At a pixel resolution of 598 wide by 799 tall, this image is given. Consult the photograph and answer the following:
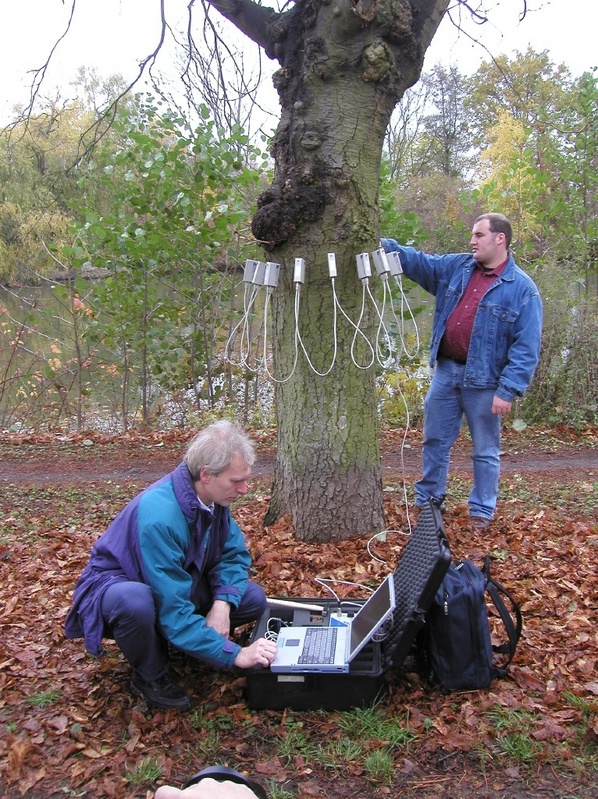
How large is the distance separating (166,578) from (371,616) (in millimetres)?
848

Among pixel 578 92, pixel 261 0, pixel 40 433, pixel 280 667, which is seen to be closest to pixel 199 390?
pixel 40 433

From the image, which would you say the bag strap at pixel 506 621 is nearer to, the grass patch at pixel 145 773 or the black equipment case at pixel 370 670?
the black equipment case at pixel 370 670

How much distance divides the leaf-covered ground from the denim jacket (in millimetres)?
1061

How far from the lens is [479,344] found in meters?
4.42

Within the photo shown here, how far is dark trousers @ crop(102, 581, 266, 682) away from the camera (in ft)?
8.59

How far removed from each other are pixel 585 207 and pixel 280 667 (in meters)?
9.23

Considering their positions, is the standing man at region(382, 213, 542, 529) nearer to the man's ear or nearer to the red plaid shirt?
the red plaid shirt

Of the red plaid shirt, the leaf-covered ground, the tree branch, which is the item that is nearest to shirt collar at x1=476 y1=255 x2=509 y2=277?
the red plaid shirt

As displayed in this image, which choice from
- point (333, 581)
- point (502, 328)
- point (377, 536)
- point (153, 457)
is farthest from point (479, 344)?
point (153, 457)

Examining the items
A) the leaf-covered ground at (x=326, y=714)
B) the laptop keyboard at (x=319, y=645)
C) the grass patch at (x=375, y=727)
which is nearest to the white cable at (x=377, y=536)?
the leaf-covered ground at (x=326, y=714)

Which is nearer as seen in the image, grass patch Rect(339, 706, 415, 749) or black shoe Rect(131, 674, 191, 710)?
grass patch Rect(339, 706, 415, 749)

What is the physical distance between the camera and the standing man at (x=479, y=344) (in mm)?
4332

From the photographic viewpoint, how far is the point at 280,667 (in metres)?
2.68

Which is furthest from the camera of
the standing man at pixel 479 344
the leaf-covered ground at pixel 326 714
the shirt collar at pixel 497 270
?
the shirt collar at pixel 497 270
